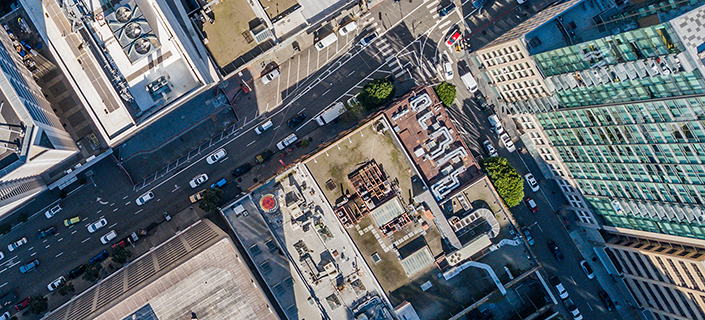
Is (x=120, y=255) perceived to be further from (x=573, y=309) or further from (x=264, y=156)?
(x=573, y=309)

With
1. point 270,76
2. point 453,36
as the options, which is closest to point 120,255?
point 270,76

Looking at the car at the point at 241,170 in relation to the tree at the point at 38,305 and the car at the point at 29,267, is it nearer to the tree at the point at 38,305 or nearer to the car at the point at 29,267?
the car at the point at 29,267

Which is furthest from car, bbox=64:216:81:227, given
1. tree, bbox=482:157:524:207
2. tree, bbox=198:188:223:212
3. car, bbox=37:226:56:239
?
tree, bbox=482:157:524:207

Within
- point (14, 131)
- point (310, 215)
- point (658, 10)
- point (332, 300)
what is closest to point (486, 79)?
point (658, 10)

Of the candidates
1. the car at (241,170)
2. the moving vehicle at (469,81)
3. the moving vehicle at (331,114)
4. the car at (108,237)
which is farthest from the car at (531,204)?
the car at (108,237)

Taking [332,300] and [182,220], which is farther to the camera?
[182,220]

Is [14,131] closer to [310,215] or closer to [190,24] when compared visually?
[190,24]
